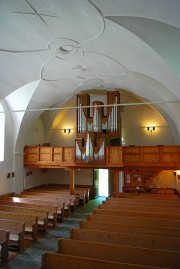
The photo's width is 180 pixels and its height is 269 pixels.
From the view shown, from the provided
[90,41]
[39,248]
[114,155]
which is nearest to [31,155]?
[114,155]

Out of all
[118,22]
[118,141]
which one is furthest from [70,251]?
[118,141]

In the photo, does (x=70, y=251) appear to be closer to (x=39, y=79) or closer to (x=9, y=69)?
(x=9, y=69)

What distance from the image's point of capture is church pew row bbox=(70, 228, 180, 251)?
4988 mm

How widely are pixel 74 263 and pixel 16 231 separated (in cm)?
355

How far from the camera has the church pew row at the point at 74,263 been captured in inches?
156

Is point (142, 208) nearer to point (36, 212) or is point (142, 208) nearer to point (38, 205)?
point (36, 212)

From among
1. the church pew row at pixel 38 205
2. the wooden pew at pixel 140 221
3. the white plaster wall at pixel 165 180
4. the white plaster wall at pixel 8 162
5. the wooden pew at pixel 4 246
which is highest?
the white plaster wall at pixel 8 162

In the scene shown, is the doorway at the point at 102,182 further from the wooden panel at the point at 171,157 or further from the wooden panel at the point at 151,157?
the wooden panel at the point at 171,157

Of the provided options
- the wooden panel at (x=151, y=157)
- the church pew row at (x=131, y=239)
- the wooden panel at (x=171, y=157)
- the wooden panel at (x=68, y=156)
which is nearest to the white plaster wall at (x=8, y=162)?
the wooden panel at (x=68, y=156)

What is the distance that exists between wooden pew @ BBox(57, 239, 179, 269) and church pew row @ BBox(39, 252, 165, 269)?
613mm

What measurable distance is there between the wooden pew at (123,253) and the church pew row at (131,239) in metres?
0.67

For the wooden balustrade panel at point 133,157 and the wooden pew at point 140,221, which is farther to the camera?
the wooden balustrade panel at point 133,157

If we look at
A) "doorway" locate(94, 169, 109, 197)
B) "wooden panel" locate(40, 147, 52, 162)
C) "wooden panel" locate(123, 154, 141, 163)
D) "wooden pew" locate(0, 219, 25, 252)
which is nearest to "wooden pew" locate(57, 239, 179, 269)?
"wooden pew" locate(0, 219, 25, 252)

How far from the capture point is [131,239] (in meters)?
5.26
